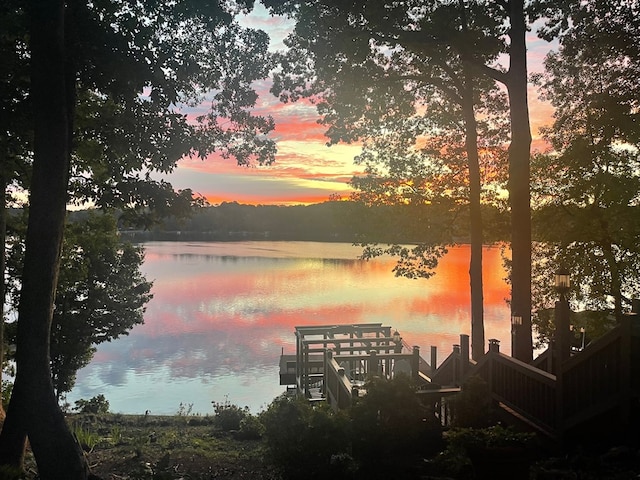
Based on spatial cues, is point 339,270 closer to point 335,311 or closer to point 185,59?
point 335,311

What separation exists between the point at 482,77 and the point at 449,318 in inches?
1679

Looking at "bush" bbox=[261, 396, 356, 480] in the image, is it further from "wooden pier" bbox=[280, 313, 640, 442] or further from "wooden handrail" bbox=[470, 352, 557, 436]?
"wooden handrail" bbox=[470, 352, 557, 436]

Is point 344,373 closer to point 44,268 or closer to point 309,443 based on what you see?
point 309,443

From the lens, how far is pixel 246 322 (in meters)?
60.5

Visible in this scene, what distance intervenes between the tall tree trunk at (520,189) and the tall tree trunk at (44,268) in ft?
30.4

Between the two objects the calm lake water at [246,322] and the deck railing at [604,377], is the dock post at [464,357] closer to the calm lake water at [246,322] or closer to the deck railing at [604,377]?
the deck railing at [604,377]

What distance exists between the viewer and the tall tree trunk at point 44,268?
27.5 ft

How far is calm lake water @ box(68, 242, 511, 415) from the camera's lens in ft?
132

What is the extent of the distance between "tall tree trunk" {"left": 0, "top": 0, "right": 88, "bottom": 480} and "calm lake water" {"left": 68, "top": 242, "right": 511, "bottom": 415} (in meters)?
23.9

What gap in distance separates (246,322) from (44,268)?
52770 mm

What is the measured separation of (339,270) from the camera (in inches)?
3915

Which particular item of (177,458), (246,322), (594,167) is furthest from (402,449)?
(246,322)

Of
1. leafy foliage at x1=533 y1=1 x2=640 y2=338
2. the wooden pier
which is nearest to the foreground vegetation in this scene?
the wooden pier

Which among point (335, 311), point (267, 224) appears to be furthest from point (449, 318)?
point (267, 224)
